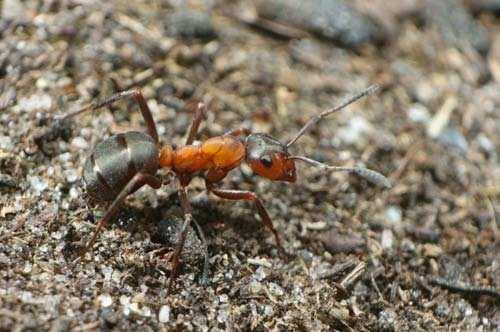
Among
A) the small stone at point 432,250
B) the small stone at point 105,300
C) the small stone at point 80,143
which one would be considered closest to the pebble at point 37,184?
the small stone at point 80,143

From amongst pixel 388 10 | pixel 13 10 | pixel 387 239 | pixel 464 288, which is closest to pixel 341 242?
pixel 387 239

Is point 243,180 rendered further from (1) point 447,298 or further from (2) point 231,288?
(1) point 447,298

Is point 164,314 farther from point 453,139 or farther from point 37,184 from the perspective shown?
point 453,139

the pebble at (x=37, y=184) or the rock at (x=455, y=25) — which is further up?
the rock at (x=455, y=25)

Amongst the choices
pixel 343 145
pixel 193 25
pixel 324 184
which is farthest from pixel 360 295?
pixel 193 25

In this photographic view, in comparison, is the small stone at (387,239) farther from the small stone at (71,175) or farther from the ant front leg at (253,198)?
the small stone at (71,175)
